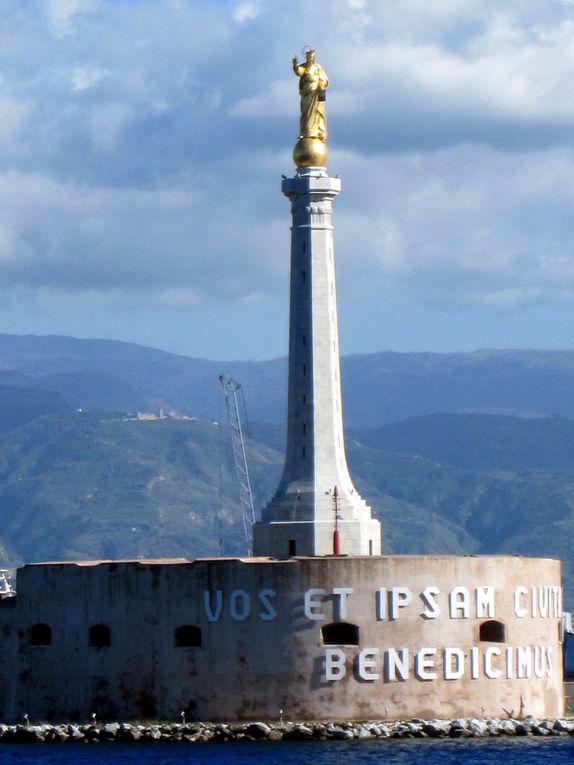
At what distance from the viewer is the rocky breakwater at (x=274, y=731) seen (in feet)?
253

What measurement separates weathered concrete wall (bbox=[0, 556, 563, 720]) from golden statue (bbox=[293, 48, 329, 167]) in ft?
53.0

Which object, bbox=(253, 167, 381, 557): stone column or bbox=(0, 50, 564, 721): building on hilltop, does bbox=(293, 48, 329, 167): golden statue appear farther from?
bbox=(0, 50, 564, 721): building on hilltop

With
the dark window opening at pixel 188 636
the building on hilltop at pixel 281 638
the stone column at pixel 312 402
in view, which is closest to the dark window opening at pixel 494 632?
the building on hilltop at pixel 281 638

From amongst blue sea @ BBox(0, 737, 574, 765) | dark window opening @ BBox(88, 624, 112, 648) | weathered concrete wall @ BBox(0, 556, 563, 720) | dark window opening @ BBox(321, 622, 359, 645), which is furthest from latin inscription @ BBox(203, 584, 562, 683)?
dark window opening @ BBox(88, 624, 112, 648)

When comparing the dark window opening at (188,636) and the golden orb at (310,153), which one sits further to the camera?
the golden orb at (310,153)

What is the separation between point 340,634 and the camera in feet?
260

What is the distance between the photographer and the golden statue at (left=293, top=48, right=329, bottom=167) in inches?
3472

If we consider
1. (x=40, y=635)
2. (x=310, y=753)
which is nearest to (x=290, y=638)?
(x=310, y=753)

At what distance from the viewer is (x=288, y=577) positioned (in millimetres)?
78625

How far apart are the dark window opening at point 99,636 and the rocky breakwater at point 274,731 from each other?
2654 millimetres

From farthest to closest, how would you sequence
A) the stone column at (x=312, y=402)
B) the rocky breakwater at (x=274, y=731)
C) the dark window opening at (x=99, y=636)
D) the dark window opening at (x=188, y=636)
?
the stone column at (x=312, y=402), the dark window opening at (x=99, y=636), the dark window opening at (x=188, y=636), the rocky breakwater at (x=274, y=731)

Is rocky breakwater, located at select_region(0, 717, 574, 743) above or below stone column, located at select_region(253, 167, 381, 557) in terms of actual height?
below

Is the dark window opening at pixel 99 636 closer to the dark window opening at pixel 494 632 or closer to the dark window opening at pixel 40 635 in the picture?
the dark window opening at pixel 40 635

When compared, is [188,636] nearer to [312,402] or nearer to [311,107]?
[312,402]
